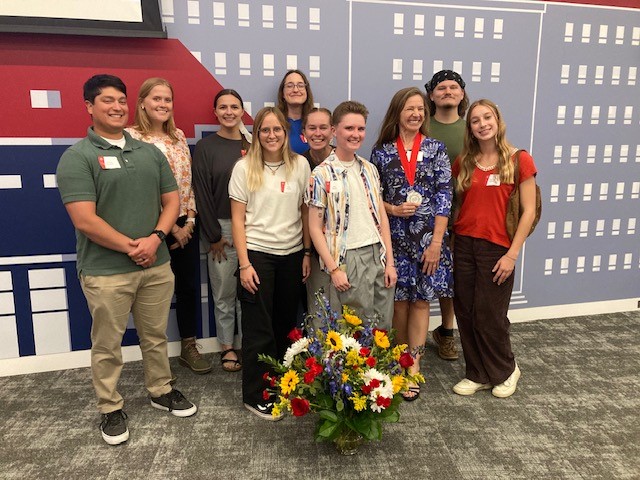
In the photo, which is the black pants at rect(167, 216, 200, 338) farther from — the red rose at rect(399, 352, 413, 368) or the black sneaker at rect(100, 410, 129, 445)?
the red rose at rect(399, 352, 413, 368)

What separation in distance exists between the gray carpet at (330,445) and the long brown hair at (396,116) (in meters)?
1.42

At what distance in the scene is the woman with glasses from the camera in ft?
9.71

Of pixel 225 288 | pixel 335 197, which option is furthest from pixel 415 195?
pixel 225 288

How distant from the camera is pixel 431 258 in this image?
2.61 meters

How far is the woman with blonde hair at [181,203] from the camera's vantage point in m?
2.76

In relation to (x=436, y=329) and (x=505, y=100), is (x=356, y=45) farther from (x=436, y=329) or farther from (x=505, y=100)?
(x=436, y=329)

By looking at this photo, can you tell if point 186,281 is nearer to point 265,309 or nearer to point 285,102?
point 265,309

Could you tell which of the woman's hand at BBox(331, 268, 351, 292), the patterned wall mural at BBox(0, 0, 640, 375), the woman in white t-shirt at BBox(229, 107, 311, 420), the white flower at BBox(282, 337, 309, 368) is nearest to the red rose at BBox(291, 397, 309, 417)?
the white flower at BBox(282, 337, 309, 368)

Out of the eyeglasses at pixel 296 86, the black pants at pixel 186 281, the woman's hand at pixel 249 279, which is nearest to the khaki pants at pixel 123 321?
the woman's hand at pixel 249 279

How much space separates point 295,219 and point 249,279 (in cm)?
36

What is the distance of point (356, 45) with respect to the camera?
327cm

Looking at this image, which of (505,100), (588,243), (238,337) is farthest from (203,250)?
(588,243)

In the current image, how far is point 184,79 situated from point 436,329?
232 cm

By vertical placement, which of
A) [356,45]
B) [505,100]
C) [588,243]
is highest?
[356,45]
